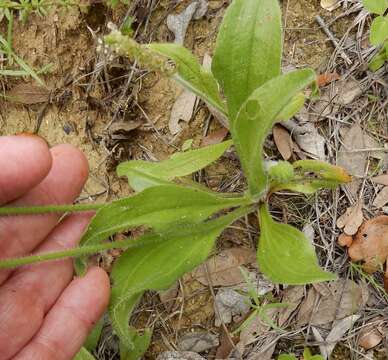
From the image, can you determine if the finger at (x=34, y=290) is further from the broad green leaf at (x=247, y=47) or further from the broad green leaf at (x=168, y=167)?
the broad green leaf at (x=247, y=47)

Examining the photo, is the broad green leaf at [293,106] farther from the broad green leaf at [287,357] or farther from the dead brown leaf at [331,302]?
the broad green leaf at [287,357]

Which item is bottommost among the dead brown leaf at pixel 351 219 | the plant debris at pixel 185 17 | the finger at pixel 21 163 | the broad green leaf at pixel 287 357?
the broad green leaf at pixel 287 357

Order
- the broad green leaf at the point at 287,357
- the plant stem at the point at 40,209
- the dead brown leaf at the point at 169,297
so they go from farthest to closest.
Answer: the dead brown leaf at the point at 169,297, the broad green leaf at the point at 287,357, the plant stem at the point at 40,209

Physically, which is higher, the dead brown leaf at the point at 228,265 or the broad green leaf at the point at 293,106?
the broad green leaf at the point at 293,106

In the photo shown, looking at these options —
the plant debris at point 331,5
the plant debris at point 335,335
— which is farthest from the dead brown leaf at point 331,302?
the plant debris at point 331,5

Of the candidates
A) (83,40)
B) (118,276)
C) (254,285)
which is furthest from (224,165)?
(83,40)

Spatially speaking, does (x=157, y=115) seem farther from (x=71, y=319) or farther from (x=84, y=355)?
(x=84, y=355)

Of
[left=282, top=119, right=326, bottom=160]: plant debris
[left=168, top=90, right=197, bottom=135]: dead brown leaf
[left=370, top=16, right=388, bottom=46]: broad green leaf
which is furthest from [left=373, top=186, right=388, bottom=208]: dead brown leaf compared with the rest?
[left=168, top=90, right=197, bottom=135]: dead brown leaf

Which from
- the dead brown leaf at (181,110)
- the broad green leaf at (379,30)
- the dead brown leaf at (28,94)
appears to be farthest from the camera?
the dead brown leaf at (28,94)

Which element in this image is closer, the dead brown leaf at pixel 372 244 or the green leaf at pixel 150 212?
the green leaf at pixel 150 212
